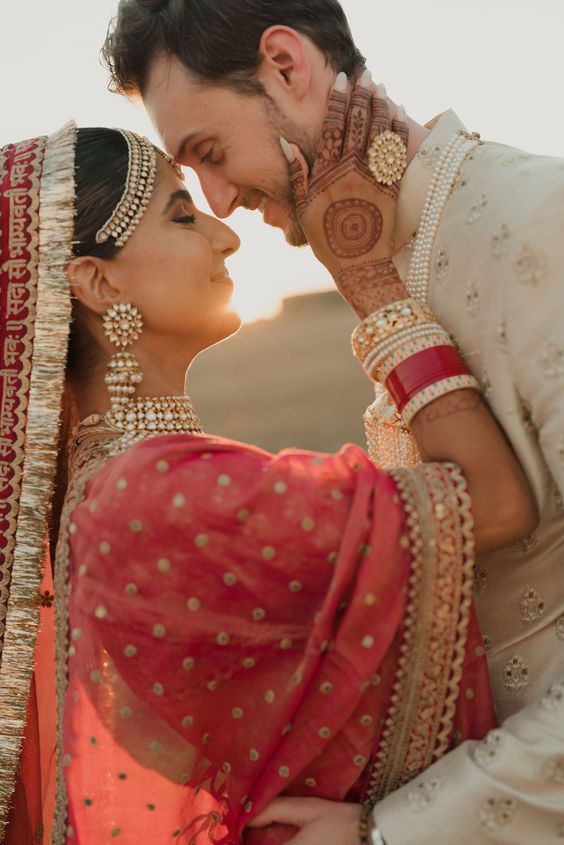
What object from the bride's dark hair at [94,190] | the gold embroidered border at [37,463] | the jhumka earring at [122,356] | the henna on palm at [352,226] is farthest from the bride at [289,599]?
the bride's dark hair at [94,190]

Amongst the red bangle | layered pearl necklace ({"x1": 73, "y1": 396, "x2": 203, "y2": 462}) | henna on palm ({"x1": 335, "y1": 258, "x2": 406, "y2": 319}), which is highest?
henna on palm ({"x1": 335, "y1": 258, "x2": 406, "y2": 319})

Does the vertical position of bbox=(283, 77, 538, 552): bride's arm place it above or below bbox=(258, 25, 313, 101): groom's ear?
below

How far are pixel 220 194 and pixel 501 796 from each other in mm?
1585

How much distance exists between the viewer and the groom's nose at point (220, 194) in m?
2.41

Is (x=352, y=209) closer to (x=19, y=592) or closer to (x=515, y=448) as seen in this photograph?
(x=515, y=448)

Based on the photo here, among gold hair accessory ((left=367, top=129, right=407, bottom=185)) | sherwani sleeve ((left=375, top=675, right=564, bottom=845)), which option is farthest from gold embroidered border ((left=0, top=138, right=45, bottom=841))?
sherwani sleeve ((left=375, top=675, right=564, bottom=845))

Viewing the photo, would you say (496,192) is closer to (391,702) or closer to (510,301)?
(510,301)

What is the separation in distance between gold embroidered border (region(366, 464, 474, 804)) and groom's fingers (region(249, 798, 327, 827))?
11 centimetres

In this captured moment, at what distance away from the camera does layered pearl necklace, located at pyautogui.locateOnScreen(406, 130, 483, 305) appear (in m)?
1.94

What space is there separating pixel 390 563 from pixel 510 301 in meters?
0.54

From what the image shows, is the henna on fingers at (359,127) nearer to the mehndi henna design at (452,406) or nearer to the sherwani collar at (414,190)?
the sherwani collar at (414,190)

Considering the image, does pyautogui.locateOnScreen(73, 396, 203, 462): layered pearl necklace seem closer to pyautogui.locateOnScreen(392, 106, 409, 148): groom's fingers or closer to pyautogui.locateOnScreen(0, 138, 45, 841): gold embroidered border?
pyautogui.locateOnScreen(0, 138, 45, 841): gold embroidered border

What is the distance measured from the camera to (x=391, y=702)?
66.5 inches

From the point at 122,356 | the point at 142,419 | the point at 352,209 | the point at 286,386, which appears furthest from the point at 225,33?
the point at 286,386
